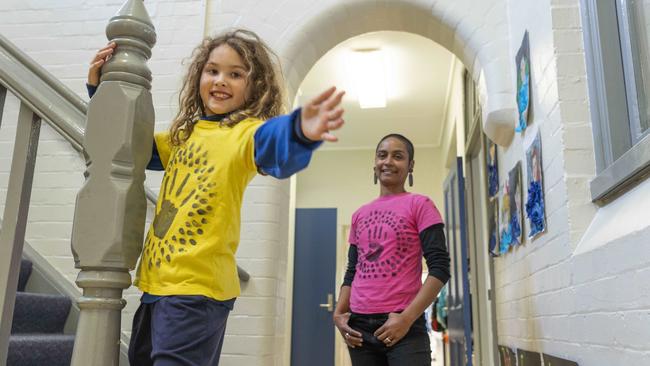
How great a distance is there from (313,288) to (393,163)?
4049 mm

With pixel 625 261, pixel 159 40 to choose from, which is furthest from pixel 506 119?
pixel 159 40

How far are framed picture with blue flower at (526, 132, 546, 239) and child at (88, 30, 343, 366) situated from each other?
1.07 metres

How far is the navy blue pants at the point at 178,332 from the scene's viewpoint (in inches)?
36.6

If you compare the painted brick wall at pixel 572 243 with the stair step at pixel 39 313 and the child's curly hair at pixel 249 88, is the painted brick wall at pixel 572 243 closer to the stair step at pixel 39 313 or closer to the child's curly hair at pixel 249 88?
the child's curly hair at pixel 249 88

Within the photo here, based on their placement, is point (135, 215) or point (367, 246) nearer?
point (135, 215)

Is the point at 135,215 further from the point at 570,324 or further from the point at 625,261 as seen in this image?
the point at 570,324

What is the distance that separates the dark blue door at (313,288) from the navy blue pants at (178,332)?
473cm

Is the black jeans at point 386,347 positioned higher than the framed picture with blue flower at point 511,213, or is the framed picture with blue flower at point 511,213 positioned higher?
the framed picture with blue flower at point 511,213

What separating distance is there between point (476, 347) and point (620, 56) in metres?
2.53

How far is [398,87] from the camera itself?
199 inches

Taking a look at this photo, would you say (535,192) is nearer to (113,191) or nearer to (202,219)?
(202,219)

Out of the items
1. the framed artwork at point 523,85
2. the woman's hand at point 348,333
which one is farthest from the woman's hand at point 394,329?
the framed artwork at point 523,85

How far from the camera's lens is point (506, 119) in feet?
7.54

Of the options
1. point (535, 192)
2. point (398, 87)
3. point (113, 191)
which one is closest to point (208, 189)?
point (113, 191)
